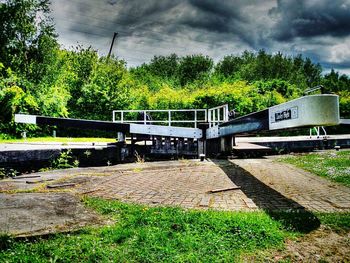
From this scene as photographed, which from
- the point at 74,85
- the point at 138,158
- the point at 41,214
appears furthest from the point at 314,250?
the point at 74,85

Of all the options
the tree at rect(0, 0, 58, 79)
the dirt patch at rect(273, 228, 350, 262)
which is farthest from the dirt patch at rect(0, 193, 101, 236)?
the tree at rect(0, 0, 58, 79)

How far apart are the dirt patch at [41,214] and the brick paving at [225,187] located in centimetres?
74

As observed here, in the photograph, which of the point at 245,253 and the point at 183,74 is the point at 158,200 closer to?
the point at 245,253

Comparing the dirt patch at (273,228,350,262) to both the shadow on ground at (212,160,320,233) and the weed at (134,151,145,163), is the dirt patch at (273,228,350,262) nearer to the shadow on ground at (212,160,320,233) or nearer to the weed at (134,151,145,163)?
the shadow on ground at (212,160,320,233)

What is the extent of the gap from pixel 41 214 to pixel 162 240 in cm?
173

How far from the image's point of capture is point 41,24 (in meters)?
24.9

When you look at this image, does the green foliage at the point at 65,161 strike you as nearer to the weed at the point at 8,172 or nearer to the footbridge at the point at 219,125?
the weed at the point at 8,172

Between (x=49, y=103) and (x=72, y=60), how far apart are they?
24.3 ft

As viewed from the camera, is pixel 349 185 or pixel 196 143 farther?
pixel 196 143

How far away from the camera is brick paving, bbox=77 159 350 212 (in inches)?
170

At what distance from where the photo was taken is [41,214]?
3.69 meters

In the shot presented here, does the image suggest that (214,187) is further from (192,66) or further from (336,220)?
(192,66)

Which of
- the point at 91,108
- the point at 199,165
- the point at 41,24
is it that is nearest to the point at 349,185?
the point at 199,165

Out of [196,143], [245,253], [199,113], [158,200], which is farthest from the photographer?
[199,113]
